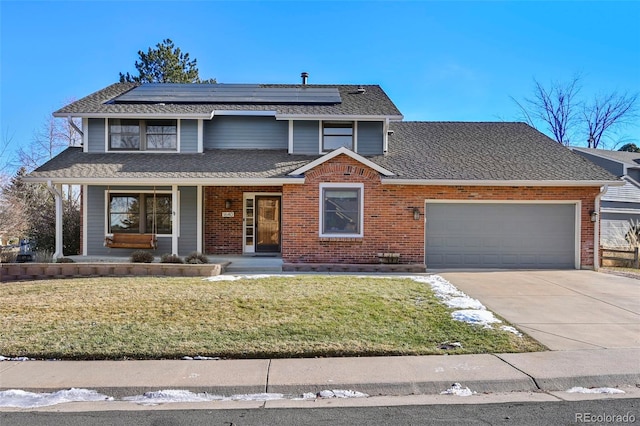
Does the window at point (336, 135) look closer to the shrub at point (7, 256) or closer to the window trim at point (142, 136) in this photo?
the window trim at point (142, 136)

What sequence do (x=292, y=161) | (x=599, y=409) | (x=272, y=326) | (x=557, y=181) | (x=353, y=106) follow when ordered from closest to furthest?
(x=599, y=409)
(x=272, y=326)
(x=557, y=181)
(x=292, y=161)
(x=353, y=106)

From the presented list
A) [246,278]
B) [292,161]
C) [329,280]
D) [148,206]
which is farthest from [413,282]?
[148,206]

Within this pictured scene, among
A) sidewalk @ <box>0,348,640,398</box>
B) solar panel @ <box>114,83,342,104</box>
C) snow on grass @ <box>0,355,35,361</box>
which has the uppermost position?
solar panel @ <box>114,83,342,104</box>

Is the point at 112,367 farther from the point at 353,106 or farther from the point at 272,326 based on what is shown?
the point at 353,106

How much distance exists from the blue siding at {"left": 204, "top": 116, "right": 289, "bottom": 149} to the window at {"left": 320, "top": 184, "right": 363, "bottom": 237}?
328 cm

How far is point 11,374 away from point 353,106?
12430mm

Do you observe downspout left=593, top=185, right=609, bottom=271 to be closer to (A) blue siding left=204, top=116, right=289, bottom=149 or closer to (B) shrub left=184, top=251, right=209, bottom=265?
(A) blue siding left=204, top=116, right=289, bottom=149

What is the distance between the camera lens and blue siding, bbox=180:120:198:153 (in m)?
14.2

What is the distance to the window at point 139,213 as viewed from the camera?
44.5 ft

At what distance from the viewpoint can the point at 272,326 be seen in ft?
20.8

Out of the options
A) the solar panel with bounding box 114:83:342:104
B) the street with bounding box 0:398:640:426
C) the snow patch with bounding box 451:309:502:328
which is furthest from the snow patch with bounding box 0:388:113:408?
the solar panel with bounding box 114:83:342:104

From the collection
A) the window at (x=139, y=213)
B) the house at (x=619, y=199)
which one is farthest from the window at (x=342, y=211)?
the house at (x=619, y=199)

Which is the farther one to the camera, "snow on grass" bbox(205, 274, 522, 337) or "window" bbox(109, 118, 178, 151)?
"window" bbox(109, 118, 178, 151)

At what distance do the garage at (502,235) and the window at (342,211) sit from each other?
2.19 m
